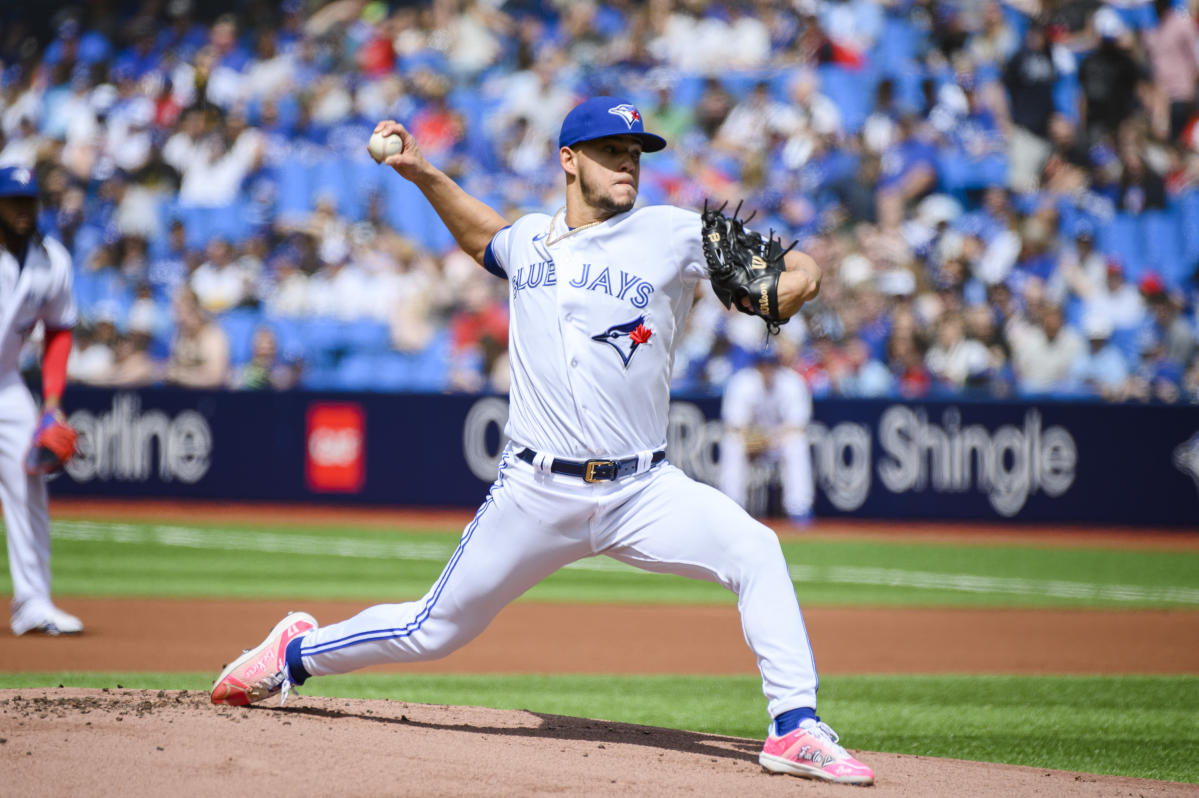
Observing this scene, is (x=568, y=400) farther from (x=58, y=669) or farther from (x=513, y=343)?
(x=58, y=669)

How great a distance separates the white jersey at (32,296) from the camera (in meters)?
7.55

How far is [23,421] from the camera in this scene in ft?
24.8

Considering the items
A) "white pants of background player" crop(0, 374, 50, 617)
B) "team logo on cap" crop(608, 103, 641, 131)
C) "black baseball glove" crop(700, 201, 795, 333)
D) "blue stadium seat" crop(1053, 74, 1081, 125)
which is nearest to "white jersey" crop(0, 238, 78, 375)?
"white pants of background player" crop(0, 374, 50, 617)

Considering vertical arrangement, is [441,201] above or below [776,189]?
below

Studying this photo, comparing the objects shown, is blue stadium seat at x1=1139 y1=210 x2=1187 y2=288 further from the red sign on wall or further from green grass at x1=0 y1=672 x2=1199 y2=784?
green grass at x1=0 y1=672 x2=1199 y2=784

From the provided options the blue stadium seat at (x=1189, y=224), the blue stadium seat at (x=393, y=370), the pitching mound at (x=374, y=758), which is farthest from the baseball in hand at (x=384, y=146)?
the blue stadium seat at (x=1189, y=224)

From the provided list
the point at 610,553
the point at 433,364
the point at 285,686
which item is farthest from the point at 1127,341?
the point at 285,686

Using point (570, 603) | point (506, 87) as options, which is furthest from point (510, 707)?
point (506, 87)

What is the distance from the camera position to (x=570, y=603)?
10664 mm

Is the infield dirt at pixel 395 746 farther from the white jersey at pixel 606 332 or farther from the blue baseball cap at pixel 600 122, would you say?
the blue baseball cap at pixel 600 122

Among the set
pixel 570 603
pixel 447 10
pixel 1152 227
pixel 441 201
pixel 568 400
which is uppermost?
pixel 447 10

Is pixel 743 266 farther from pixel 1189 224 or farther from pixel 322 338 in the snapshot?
pixel 1189 224

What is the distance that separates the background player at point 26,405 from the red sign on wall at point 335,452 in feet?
26.9

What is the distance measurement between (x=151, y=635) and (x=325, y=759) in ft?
14.4
